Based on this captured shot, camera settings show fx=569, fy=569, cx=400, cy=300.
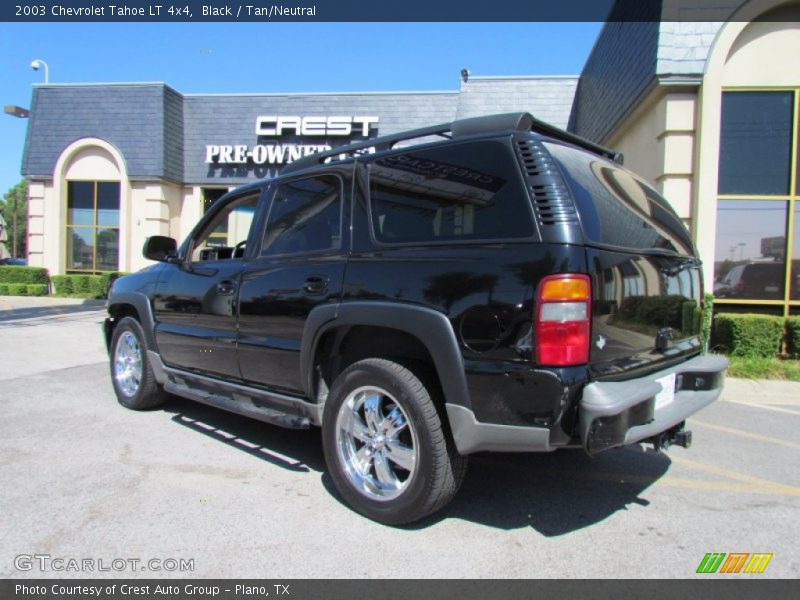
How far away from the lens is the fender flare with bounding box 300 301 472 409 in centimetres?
268

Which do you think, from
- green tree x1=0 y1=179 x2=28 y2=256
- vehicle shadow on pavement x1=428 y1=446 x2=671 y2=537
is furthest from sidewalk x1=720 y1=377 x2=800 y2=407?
green tree x1=0 y1=179 x2=28 y2=256

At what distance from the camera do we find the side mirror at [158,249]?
15.5ft

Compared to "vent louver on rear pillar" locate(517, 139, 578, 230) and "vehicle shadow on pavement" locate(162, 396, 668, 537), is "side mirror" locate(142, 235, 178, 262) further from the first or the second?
"vent louver on rear pillar" locate(517, 139, 578, 230)

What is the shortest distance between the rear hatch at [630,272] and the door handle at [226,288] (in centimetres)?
233

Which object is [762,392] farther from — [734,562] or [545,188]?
[545,188]

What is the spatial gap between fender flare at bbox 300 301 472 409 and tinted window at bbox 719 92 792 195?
735 cm

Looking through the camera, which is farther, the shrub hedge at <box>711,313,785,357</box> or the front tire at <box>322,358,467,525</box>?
the shrub hedge at <box>711,313,785,357</box>

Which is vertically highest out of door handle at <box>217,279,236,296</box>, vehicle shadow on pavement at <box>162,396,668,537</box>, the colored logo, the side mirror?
the side mirror

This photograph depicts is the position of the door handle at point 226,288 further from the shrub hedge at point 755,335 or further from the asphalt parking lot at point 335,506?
the shrub hedge at point 755,335

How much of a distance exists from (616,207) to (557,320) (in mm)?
890

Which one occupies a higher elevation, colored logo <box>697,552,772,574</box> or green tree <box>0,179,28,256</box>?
green tree <box>0,179,28,256</box>

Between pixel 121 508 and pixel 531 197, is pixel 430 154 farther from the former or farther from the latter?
pixel 121 508

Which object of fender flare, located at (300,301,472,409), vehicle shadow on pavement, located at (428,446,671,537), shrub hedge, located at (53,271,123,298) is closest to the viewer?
fender flare, located at (300,301,472,409)

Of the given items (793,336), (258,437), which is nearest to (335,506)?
(258,437)
